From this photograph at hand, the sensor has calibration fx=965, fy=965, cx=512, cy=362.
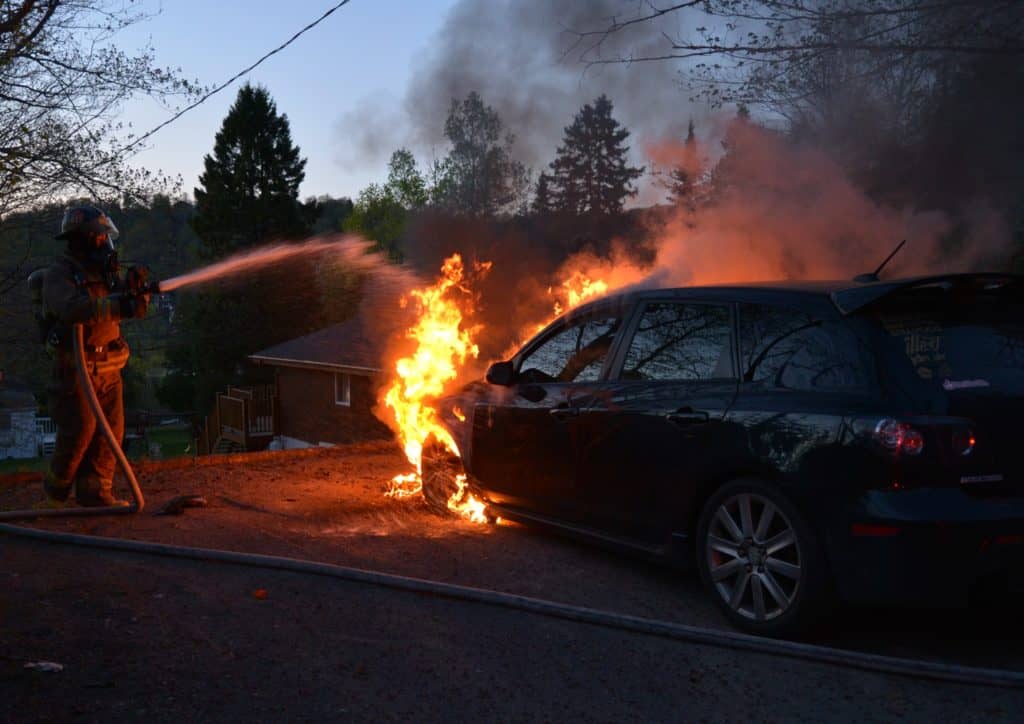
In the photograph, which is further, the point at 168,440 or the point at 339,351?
the point at 168,440

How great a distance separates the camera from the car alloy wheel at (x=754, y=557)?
4469 mm

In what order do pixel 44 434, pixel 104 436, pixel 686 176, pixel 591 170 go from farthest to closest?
pixel 44 434
pixel 591 170
pixel 686 176
pixel 104 436

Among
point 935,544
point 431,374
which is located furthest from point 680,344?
point 431,374

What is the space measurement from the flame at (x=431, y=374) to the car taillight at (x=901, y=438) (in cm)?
340

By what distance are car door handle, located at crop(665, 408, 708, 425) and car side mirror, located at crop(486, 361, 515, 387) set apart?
164 centimetres

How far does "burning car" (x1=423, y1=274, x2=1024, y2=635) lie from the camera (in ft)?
13.3

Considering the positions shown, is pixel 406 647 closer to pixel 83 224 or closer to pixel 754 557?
pixel 754 557

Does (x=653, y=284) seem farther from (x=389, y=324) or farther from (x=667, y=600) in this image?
(x=389, y=324)

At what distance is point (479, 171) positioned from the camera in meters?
34.1

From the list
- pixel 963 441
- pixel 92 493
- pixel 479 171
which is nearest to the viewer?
pixel 963 441

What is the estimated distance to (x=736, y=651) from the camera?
4.19 m

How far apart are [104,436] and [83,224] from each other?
1.49m

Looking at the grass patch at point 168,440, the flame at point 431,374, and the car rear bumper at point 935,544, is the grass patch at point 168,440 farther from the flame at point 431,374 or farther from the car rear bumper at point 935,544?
the car rear bumper at point 935,544

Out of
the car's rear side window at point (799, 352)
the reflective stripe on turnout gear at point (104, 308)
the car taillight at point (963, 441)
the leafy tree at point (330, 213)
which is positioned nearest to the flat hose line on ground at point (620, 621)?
the car taillight at point (963, 441)
